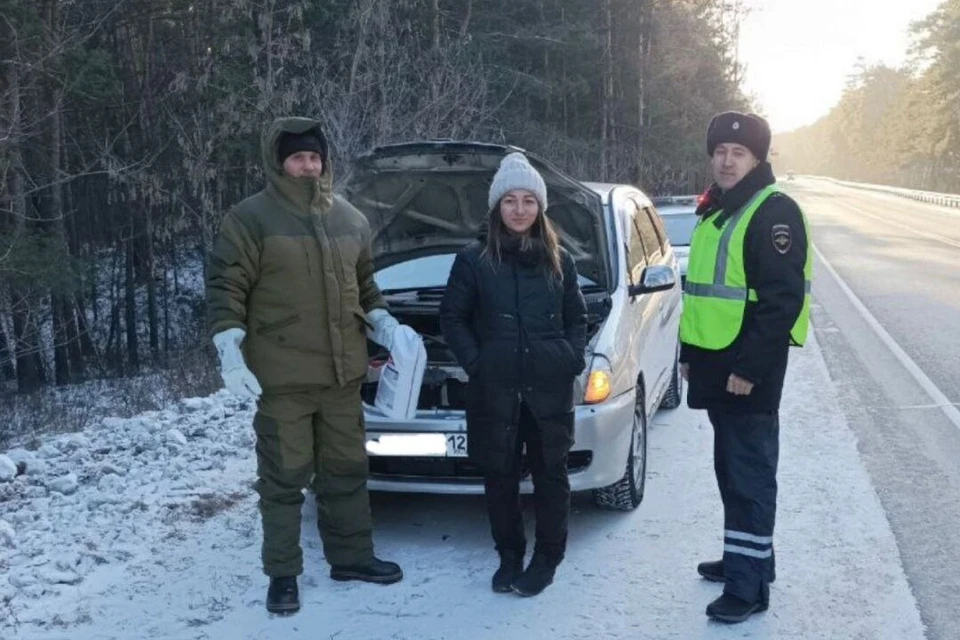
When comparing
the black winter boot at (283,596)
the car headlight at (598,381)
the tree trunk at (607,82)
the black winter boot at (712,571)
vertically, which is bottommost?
the black winter boot at (712,571)

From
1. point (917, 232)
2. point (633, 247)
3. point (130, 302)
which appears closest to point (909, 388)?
point (633, 247)

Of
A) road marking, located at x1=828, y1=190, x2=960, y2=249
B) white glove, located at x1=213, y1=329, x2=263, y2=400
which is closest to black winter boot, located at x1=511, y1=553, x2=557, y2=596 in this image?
white glove, located at x1=213, y1=329, x2=263, y2=400

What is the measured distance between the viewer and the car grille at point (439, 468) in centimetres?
466

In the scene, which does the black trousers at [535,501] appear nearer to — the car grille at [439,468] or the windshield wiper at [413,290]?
the car grille at [439,468]

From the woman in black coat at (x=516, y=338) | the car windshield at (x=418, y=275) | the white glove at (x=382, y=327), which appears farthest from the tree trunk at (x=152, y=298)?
the woman in black coat at (x=516, y=338)

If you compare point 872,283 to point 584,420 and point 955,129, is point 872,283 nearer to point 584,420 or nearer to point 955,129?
point 584,420

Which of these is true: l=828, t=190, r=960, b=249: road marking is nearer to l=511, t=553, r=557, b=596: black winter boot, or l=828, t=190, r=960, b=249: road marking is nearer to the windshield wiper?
the windshield wiper

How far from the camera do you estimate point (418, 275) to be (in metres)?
5.68

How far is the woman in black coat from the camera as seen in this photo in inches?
157

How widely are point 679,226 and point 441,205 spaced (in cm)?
733

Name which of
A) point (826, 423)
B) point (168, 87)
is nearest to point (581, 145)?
point (168, 87)

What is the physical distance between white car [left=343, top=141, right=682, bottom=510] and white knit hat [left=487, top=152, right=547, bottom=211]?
100cm

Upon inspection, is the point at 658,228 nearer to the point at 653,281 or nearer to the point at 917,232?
the point at 653,281

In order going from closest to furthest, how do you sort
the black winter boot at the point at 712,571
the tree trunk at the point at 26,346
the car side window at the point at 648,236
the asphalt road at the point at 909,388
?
the black winter boot at the point at 712,571
the asphalt road at the point at 909,388
the car side window at the point at 648,236
the tree trunk at the point at 26,346
